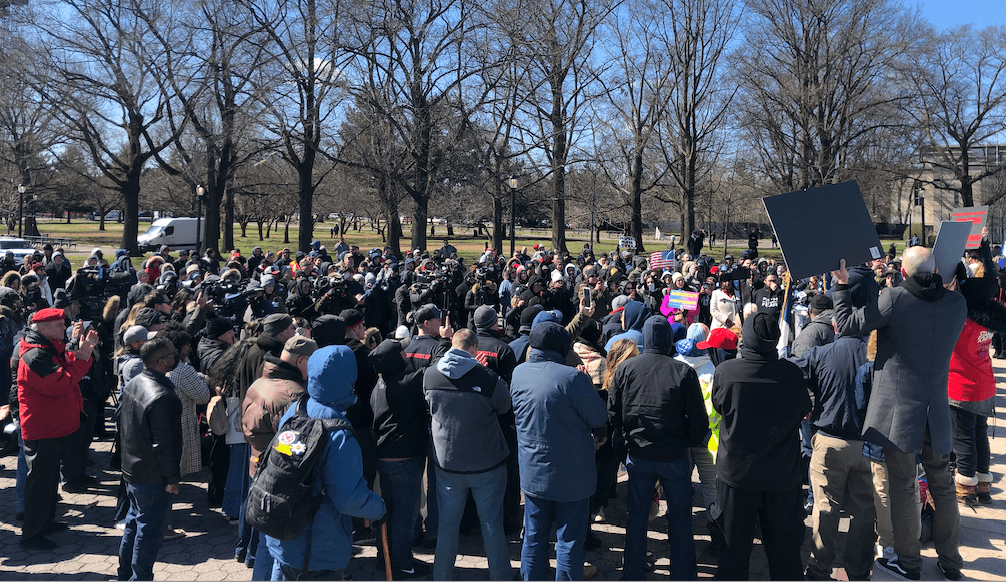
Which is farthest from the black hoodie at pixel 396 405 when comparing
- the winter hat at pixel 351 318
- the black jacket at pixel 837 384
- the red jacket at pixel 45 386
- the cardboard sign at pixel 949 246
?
the cardboard sign at pixel 949 246

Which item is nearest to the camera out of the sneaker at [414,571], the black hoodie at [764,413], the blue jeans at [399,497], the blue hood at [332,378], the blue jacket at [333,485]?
the blue jacket at [333,485]

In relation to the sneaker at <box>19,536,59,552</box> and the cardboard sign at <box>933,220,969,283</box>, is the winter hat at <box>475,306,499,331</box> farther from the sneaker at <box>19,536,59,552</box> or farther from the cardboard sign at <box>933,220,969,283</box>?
the sneaker at <box>19,536,59,552</box>

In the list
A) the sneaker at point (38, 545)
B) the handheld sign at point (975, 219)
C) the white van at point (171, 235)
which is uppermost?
the white van at point (171, 235)

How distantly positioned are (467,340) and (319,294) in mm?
6939

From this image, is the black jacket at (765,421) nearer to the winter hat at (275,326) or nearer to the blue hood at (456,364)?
the blue hood at (456,364)

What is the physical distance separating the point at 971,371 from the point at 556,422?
3998 mm

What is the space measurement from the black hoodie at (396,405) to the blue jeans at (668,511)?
1.55 meters

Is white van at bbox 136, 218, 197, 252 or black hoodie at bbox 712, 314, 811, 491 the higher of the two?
white van at bbox 136, 218, 197, 252

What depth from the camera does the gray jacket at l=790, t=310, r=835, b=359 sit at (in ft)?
20.9

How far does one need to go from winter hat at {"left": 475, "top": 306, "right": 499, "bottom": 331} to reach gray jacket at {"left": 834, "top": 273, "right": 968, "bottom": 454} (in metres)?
2.73

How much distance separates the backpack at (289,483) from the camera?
11.2ft

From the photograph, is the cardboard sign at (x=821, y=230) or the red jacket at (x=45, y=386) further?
→ the red jacket at (x=45, y=386)

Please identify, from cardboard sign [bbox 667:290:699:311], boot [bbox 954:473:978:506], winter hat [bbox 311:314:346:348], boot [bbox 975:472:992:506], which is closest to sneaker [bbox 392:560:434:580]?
winter hat [bbox 311:314:346:348]

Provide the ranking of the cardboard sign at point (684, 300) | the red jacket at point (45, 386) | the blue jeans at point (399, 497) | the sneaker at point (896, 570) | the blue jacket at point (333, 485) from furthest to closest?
the cardboard sign at point (684, 300) < the red jacket at point (45, 386) < the blue jeans at point (399, 497) < the sneaker at point (896, 570) < the blue jacket at point (333, 485)
